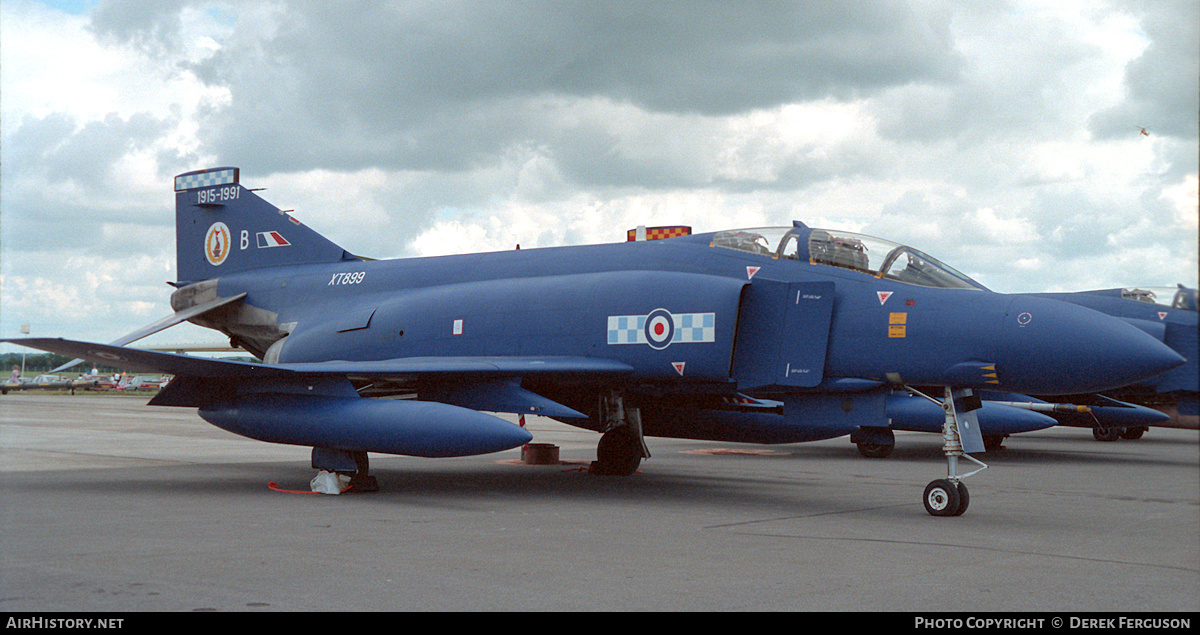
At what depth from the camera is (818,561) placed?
6.45m

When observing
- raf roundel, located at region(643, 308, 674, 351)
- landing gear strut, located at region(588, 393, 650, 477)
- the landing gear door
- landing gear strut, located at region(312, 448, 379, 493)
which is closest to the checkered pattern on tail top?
landing gear strut, located at region(312, 448, 379, 493)

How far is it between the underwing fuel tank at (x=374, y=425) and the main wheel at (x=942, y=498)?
386 centimetres

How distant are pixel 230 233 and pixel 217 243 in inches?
11.8

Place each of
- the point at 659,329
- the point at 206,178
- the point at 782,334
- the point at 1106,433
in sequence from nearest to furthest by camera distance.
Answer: the point at 782,334 → the point at 659,329 → the point at 206,178 → the point at 1106,433

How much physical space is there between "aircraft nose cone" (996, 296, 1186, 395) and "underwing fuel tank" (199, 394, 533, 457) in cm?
459

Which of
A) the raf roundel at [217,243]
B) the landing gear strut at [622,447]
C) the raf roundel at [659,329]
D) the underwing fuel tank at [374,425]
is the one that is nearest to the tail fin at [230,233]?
the raf roundel at [217,243]

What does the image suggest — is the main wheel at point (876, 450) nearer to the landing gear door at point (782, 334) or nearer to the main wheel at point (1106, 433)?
the main wheel at point (1106, 433)

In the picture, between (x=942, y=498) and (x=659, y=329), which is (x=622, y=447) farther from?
(x=942, y=498)

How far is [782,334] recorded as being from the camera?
9.76 m

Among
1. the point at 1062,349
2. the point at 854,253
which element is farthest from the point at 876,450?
the point at 1062,349

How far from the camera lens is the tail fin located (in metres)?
15.4

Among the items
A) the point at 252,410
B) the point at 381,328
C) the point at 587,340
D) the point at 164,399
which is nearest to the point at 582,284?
the point at 587,340

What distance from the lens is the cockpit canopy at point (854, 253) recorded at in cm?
961

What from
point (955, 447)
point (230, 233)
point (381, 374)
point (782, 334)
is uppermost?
point (230, 233)
